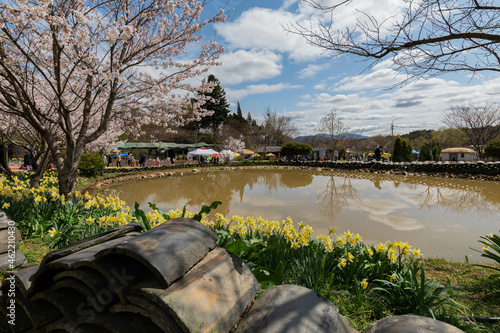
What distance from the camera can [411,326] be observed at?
1.14 meters

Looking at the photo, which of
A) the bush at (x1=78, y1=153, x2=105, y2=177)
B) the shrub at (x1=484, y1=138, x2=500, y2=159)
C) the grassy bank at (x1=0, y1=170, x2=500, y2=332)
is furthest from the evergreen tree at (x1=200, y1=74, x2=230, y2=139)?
the grassy bank at (x1=0, y1=170, x2=500, y2=332)

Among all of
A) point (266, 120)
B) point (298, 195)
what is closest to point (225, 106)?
point (266, 120)

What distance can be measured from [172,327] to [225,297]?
0.97 ft

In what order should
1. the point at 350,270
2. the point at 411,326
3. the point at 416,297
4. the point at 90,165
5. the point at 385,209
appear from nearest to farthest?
the point at 411,326 < the point at 416,297 < the point at 350,270 < the point at 385,209 < the point at 90,165

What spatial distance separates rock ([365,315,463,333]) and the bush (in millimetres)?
19421

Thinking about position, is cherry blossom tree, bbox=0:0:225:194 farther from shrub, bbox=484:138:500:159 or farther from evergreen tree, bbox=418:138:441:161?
evergreen tree, bbox=418:138:441:161

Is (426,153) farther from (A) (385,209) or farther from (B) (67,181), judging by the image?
(B) (67,181)

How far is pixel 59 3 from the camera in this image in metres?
4.17

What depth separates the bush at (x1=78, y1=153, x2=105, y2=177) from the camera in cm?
1641

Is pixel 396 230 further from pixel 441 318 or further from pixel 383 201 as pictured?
pixel 441 318

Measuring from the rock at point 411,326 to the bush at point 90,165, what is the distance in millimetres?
19421

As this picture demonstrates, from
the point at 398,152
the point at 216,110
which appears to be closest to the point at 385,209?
the point at 398,152

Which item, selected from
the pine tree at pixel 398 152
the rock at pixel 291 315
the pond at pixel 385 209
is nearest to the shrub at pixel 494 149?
the pine tree at pixel 398 152

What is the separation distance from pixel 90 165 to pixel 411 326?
1969 cm
